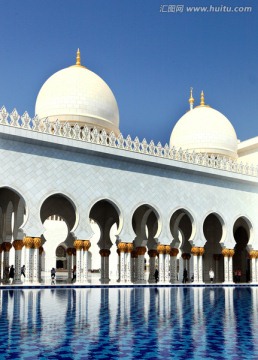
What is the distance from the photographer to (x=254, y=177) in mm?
17875

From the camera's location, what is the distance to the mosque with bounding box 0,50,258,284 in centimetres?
1290

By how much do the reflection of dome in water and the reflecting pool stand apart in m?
12.6

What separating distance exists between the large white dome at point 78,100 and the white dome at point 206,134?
388cm

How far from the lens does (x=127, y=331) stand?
516 cm

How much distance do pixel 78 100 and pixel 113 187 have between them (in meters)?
3.81

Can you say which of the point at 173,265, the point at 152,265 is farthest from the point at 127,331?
the point at 152,265

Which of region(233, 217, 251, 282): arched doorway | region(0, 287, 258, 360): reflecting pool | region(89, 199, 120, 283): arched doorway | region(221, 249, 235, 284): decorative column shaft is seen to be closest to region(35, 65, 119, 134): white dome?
region(89, 199, 120, 283): arched doorway

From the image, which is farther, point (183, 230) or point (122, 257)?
point (183, 230)

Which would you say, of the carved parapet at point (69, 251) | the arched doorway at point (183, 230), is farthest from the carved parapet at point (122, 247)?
the arched doorway at point (183, 230)

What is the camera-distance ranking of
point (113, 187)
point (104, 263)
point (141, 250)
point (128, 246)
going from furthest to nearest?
point (104, 263) < point (141, 250) < point (128, 246) < point (113, 187)

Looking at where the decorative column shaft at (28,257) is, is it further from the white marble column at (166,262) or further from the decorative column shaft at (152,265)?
the decorative column shaft at (152,265)

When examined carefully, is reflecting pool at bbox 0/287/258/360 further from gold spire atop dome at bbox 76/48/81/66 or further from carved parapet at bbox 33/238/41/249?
gold spire atop dome at bbox 76/48/81/66

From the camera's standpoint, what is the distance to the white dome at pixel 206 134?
19906mm

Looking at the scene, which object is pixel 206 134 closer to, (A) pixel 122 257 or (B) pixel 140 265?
(B) pixel 140 265
